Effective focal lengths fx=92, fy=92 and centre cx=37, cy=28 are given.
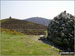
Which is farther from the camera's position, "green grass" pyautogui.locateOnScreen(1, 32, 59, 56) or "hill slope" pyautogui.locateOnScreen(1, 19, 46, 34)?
"hill slope" pyautogui.locateOnScreen(1, 19, 46, 34)

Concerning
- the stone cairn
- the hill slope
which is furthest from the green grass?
the hill slope

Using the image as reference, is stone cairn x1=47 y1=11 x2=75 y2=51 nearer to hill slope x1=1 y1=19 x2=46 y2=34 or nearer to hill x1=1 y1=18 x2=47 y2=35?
hill x1=1 y1=18 x2=47 y2=35

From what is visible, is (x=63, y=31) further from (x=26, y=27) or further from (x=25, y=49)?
(x=26, y=27)

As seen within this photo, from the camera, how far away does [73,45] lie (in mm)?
18922

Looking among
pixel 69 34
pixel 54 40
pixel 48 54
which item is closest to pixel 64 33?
pixel 69 34

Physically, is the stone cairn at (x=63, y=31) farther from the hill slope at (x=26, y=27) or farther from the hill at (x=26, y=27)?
the hill slope at (x=26, y=27)

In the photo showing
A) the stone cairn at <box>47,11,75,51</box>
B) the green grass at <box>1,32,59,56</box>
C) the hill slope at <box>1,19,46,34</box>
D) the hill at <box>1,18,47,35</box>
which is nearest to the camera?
the green grass at <box>1,32,59,56</box>

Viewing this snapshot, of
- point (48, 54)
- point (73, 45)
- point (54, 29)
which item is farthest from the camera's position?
point (54, 29)

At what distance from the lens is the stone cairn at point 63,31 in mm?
19172

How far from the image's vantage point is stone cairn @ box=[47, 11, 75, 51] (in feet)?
62.9

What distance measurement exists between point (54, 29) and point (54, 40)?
2.69 metres

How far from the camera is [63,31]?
20359mm

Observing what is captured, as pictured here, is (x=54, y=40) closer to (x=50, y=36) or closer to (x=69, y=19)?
(x=50, y=36)

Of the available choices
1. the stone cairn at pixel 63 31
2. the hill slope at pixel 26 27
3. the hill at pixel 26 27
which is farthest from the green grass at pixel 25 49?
the hill slope at pixel 26 27
